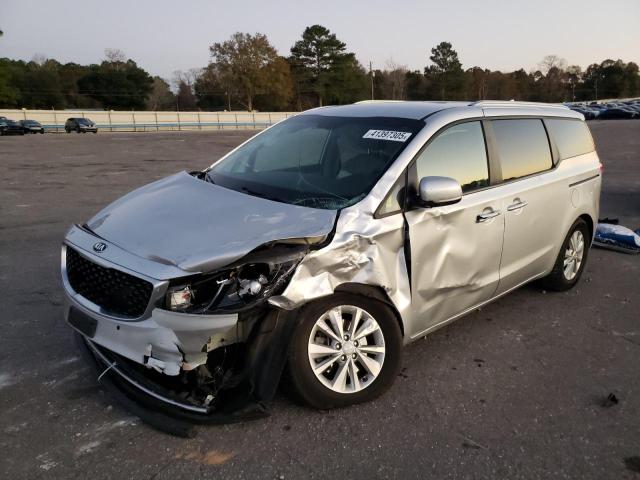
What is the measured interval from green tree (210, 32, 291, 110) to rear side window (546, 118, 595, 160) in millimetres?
89679

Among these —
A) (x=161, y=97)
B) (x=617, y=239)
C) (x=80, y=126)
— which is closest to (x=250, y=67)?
(x=161, y=97)

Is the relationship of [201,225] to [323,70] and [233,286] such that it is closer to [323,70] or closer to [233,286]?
[233,286]

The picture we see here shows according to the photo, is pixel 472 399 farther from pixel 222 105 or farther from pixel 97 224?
pixel 222 105

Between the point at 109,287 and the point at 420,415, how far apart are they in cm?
188

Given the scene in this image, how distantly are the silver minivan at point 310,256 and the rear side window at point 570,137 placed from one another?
58 cm

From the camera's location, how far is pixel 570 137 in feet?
16.4

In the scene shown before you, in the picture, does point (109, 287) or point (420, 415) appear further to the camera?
point (420, 415)

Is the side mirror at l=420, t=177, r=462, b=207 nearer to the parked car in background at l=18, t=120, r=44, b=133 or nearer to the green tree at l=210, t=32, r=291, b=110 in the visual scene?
the parked car in background at l=18, t=120, r=44, b=133

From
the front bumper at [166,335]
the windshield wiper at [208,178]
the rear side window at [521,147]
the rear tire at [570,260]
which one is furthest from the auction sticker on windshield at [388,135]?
the rear tire at [570,260]

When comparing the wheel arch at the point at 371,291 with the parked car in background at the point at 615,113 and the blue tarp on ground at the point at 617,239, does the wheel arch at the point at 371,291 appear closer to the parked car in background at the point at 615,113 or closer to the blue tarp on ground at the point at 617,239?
the blue tarp on ground at the point at 617,239

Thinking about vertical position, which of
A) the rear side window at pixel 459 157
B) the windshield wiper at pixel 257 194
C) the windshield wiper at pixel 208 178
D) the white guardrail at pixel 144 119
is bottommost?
the windshield wiper at pixel 257 194

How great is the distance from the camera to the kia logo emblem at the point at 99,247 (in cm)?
296

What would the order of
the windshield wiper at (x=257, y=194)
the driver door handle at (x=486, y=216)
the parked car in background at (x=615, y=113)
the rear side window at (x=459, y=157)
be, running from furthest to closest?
1. the parked car in background at (x=615, y=113)
2. the driver door handle at (x=486, y=216)
3. the rear side window at (x=459, y=157)
4. the windshield wiper at (x=257, y=194)

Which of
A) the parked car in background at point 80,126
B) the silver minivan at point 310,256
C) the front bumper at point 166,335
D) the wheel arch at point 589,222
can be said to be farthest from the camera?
the parked car in background at point 80,126
